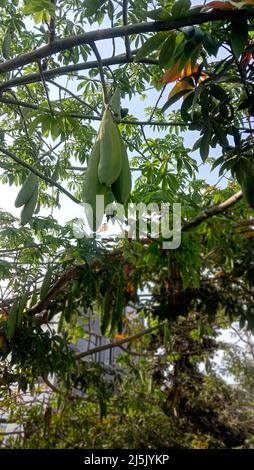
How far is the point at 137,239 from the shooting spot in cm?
171

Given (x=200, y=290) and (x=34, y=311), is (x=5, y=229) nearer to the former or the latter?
(x=34, y=311)

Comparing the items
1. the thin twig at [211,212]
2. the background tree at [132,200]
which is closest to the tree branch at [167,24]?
the background tree at [132,200]

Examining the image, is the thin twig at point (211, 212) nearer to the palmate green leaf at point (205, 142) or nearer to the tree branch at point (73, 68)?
the palmate green leaf at point (205, 142)

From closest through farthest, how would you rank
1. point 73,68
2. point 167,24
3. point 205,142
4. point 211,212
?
1. point 167,24
2. point 73,68
3. point 205,142
4. point 211,212

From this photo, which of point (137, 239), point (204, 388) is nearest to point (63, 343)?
point (137, 239)

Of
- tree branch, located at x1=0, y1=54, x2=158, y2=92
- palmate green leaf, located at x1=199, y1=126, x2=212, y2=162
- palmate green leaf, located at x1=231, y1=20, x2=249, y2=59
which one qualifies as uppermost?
tree branch, located at x1=0, y1=54, x2=158, y2=92

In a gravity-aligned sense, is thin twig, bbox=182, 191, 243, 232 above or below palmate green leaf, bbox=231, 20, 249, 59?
above

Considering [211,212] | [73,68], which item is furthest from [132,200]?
[73,68]

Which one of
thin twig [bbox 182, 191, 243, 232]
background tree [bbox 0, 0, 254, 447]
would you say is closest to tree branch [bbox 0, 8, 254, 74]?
background tree [bbox 0, 0, 254, 447]

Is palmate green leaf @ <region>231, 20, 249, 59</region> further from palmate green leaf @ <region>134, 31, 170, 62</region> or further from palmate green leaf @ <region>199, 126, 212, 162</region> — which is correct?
palmate green leaf @ <region>199, 126, 212, 162</region>

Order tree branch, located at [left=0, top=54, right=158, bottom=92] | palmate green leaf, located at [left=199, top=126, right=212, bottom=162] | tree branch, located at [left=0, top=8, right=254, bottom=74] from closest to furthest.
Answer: tree branch, located at [left=0, top=8, right=254, bottom=74], tree branch, located at [left=0, top=54, right=158, bottom=92], palmate green leaf, located at [left=199, top=126, right=212, bottom=162]

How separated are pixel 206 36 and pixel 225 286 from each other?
5.94 feet

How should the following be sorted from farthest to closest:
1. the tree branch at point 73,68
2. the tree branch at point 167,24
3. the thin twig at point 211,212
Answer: the thin twig at point 211,212
the tree branch at point 73,68
the tree branch at point 167,24

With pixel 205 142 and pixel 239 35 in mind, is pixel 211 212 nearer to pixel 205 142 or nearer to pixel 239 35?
pixel 205 142
